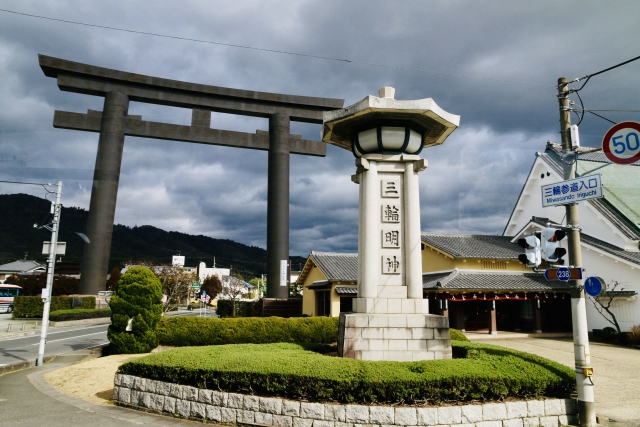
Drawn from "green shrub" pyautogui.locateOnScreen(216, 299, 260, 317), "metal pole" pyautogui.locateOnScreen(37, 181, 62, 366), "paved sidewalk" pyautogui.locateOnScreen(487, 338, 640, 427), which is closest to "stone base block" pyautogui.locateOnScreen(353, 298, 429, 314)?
"paved sidewalk" pyautogui.locateOnScreen(487, 338, 640, 427)

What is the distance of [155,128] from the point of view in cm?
3067

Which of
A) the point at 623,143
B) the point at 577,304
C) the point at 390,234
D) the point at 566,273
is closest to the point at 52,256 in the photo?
the point at 390,234

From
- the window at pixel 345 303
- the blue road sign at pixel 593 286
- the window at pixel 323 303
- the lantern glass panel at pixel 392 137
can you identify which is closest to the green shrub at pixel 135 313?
the lantern glass panel at pixel 392 137

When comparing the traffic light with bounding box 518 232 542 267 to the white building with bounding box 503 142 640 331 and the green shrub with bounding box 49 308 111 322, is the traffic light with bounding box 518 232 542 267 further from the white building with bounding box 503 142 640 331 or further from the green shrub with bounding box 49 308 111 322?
the green shrub with bounding box 49 308 111 322

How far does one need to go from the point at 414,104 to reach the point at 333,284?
1996 centimetres

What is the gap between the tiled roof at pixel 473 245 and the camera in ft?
95.7

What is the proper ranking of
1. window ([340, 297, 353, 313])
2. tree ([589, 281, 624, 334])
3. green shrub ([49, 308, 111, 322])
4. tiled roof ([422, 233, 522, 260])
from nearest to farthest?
tree ([589, 281, 624, 334])
window ([340, 297, 353, 313])
tiled roof ([422, 233, 522, 260])
green shrub ([49, 308, 111, 322])

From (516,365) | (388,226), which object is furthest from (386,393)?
(388,226)

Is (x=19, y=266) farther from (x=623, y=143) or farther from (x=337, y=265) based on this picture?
(x=623, y=143)

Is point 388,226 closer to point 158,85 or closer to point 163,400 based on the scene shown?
point 163,400

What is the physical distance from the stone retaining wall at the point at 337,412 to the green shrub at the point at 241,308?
24798mm

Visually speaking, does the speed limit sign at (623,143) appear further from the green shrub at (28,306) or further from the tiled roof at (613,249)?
the green shrub at (28,306)

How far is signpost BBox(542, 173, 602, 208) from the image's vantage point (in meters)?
7.84

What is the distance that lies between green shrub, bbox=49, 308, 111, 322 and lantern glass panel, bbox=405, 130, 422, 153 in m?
32.4
